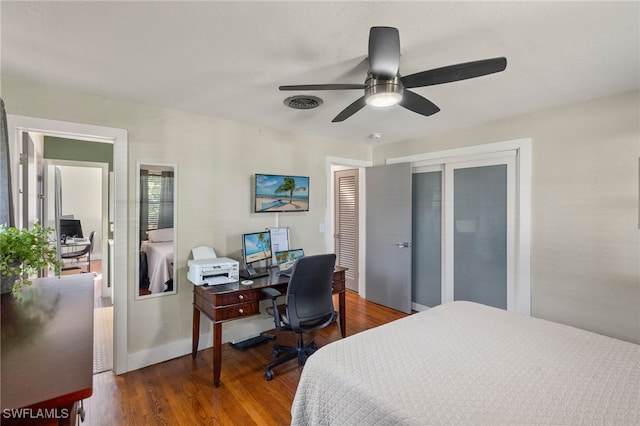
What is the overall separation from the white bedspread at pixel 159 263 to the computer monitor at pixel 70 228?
451 centimetres

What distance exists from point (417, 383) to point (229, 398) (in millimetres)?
1565

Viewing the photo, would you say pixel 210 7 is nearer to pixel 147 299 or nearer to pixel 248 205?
pixel 248 205

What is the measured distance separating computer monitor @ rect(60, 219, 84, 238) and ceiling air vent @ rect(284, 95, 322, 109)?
5.73 metres

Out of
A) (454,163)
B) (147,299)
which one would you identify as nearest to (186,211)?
(147,299)

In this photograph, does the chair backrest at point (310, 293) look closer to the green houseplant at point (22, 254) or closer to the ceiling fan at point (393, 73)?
the ceiling fan at point (393, 73)

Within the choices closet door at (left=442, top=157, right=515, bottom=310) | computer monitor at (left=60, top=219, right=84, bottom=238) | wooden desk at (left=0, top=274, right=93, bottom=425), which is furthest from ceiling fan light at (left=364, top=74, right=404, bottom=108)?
computer monitor at (left=60, top=219, right=84, bottom=238)

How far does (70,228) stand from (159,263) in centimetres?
462

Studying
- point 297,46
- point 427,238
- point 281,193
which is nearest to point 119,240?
point 281,193

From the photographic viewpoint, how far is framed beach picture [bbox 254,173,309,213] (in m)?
3.27

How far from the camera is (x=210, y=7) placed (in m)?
1.36

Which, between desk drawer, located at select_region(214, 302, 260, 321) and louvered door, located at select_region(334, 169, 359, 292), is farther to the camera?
louvered door, located at select_region(334, 169, 359, 292)

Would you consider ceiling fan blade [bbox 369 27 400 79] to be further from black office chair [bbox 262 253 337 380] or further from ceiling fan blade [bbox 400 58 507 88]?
black office chair [bbox 262 253 337 380]

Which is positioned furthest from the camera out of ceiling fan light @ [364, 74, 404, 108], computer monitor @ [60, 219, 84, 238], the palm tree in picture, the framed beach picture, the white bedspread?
computer monitor @ [60, 219, 84, 238]

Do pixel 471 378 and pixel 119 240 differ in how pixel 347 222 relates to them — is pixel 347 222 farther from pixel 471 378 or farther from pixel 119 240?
pixel 471 378
